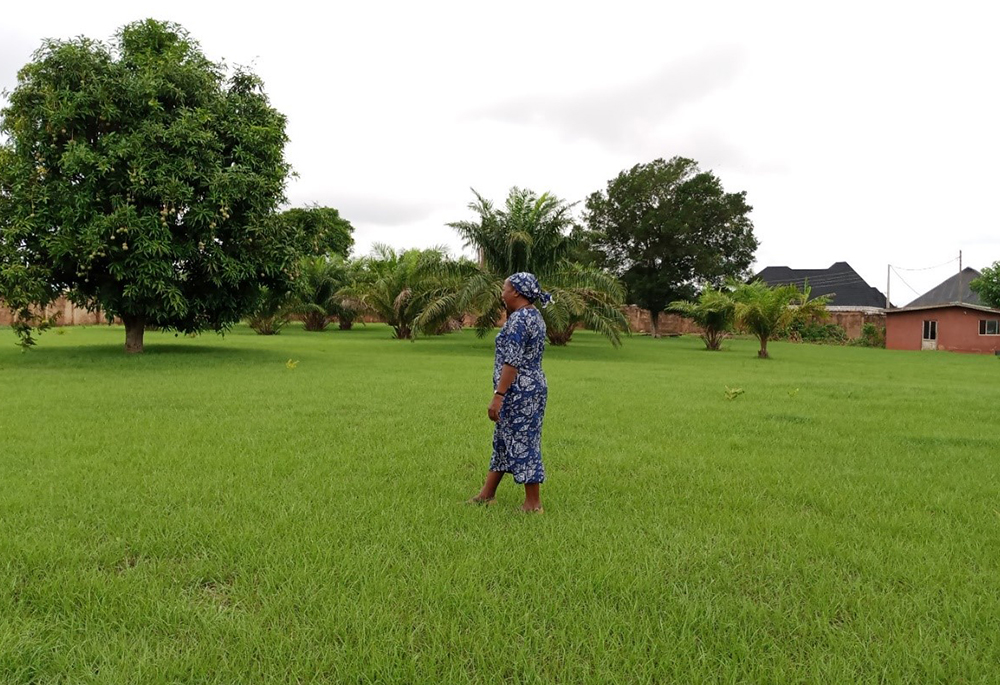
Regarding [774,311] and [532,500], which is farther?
[774,311]

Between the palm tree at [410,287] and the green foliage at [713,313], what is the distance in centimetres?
924

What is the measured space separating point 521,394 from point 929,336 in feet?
113

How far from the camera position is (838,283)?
5728 cm

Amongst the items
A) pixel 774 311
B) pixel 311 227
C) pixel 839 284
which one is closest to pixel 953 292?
pixel 839 284

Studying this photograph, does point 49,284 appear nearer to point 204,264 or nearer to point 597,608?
point 204,264

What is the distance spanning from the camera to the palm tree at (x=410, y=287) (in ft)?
65.0

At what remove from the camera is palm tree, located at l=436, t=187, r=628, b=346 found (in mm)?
19391

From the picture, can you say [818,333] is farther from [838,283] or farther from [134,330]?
[134,330]

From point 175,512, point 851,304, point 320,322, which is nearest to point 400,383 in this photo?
point 175,512

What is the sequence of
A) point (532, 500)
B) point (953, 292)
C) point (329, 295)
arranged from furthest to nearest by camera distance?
1. point (953, 292)
2. point (329, 295)
3. point (532, 500)

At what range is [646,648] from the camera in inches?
93.3

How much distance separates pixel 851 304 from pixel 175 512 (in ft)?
199

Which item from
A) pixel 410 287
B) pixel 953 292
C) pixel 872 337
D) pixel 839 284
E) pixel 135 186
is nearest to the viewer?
pixel 135 186

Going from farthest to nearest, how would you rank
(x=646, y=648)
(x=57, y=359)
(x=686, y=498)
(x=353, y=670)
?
1. (x=57, y=359)
2. (x=686, y=498)
3. (x=646, y=648)
4. (x=353, y=670)
